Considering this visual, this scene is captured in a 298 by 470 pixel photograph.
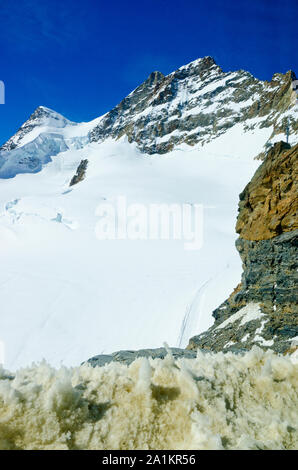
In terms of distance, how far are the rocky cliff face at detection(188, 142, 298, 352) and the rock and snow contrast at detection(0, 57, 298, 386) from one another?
17.9 feet

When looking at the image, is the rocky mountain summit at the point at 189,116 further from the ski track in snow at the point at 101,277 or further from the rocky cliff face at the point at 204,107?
the ski track in snow at the point at 101,277

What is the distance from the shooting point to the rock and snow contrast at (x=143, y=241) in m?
20.0

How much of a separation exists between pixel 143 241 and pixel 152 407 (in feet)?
124

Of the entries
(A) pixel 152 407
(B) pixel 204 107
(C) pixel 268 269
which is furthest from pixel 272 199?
(B) pixel 204 107

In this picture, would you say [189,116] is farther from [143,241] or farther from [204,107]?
[143,241]

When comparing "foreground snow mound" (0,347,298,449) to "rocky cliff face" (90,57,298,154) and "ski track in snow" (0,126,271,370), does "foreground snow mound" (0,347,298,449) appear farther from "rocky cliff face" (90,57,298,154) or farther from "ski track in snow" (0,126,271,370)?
"rocky cliff face" (90,57,298,154)

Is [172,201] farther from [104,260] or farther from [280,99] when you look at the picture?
[280,99]

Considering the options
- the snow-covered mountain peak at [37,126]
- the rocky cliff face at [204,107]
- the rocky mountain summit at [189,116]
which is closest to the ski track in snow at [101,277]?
the rocky mountain summit at [189,116]

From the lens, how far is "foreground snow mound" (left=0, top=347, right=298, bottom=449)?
6.13 feet

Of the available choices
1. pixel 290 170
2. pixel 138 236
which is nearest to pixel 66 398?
pixel 290 170

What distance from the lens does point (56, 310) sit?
23.0m

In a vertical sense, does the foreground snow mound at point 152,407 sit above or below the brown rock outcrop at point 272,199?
below

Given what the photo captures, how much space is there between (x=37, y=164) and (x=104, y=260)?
13712 cm

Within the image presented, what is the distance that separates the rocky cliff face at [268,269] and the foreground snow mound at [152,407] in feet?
26.6
